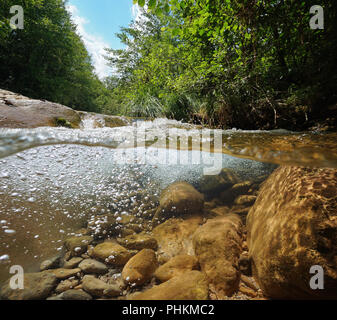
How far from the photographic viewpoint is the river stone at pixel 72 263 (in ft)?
6.65

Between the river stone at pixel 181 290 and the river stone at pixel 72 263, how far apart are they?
0.92m

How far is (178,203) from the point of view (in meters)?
3.24

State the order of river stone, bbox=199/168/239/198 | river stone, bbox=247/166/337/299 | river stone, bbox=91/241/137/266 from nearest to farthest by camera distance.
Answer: river stone, bbox=247/166/337/299 → river stone, bbox=91/241/137/266 → river stone, bbox=199/168/239/198

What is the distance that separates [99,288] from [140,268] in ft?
1.52

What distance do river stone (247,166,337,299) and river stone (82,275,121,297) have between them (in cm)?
153

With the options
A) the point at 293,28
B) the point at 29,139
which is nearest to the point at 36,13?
the point at 29,139

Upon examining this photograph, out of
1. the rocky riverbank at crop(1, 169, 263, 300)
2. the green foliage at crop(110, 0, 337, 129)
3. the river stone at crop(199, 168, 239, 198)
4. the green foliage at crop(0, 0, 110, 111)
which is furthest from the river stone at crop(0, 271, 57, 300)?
the green foliage at crop(0, 0, 110, 111)

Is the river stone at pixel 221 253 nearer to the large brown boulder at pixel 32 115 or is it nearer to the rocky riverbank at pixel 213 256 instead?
the rocky riverbank at pixel 213 256

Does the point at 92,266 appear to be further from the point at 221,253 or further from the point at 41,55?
the point at 41,55

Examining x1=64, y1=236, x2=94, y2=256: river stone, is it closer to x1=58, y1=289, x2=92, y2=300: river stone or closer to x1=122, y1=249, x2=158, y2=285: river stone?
x1=58, y1=289, x2=92, y2=300: river stone

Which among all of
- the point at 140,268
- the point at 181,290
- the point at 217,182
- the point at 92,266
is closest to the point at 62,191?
the point at 92,266

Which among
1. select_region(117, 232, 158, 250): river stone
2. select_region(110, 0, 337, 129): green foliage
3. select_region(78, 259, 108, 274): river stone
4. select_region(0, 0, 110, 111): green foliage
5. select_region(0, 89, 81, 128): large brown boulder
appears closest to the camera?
select_region(78, 259, 108, 274): river stone

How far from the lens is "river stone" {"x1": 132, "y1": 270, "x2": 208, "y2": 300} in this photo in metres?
1.53

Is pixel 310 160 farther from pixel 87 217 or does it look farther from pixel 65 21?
pixel 65 21
